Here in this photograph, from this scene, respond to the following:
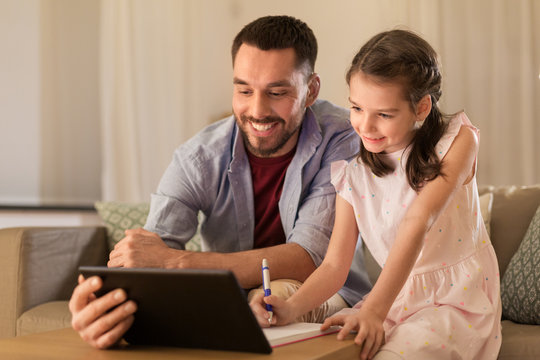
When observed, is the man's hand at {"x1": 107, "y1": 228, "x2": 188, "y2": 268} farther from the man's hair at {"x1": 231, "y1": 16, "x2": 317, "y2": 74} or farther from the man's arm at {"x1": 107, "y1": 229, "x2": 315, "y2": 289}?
the man's hair at {"x1": 231, "y1": 16, "x2": 317, "y2": 74}

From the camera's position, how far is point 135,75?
12.1ft

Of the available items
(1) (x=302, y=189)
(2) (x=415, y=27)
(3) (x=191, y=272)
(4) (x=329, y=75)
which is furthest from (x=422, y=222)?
(4) (x=329, y=75)

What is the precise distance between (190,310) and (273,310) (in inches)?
10.8

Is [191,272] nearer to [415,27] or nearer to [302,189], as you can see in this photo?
[302,189]

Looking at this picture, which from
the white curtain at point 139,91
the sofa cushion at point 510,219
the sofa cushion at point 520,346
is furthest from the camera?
the white curtain at point 139,91

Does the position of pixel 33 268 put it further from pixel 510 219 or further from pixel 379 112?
pixel 510 219

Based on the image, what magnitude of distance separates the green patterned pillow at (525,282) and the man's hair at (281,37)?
824mm

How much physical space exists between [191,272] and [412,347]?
44 centimetres

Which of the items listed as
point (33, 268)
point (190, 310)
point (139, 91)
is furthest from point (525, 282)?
point (139, 91)

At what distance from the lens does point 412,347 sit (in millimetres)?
1103

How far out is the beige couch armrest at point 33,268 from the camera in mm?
2234

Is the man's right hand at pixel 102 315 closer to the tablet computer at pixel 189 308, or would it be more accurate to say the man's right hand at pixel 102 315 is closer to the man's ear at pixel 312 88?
the tablet computer at pixel 189 308

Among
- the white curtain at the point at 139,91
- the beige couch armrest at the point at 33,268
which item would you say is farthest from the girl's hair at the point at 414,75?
the white curtain at the point at 139,91

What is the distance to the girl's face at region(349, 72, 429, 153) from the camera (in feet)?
4.28
